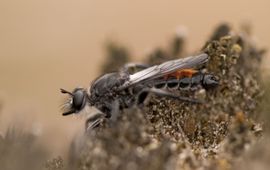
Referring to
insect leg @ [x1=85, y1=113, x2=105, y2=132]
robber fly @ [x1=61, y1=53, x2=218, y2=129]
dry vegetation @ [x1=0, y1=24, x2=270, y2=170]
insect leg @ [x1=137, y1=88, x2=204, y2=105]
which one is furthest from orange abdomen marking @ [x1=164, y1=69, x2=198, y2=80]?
insect leg @ [x1=85, y1=113, x2=105, y2=132]

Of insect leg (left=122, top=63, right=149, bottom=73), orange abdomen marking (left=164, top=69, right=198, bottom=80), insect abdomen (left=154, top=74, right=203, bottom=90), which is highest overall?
orange abdomen marking (left=164, top=69, right=198, bottom=80)

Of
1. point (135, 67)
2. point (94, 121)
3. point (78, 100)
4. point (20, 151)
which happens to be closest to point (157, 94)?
point (94, 121)

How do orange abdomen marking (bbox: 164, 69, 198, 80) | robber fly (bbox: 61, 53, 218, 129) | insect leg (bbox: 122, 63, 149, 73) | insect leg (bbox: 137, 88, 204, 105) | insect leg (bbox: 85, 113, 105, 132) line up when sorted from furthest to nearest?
1. insect leg (bbox: 122, 63, 149, 73)
2. orange abdomen marking (bbox: 164, 69, 198, 80)
3. robber fly (bbox: 61, 53, 218, 129)
4. insect leg (bbox: 85, 113, 105, 132)
5. insect leg (bbox: 137, 88, 204, 105)

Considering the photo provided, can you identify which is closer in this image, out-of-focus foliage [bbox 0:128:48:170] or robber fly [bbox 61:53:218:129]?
out-of-focus foliage [bbox 0:128:48:170]

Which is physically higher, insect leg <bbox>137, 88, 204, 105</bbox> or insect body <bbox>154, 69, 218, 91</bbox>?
insect leg <bbox>137, 88, 204, 105</bbox>

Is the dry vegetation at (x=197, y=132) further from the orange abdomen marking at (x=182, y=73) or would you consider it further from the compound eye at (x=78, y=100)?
the compound eye at (x=78, y=100)

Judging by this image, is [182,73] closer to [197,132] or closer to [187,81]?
[187,81]

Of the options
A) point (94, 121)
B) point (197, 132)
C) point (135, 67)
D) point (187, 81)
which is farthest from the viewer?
point (135, 67)

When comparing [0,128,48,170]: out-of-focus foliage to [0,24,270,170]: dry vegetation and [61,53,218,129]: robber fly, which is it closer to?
[0,24,270,170]: dry vegetation
